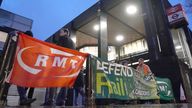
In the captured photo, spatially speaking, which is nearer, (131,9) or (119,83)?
(119,83)

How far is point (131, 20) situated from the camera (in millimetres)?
11945

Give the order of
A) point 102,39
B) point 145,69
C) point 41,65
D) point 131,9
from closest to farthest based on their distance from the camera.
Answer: point 41,65, point 145,69, point 102,39, point 131,9

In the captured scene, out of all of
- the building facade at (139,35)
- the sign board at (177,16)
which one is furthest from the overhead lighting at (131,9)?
the sign board at (177,16)

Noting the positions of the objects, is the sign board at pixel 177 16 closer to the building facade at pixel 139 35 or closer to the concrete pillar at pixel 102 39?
the building facade at pixel 139 35

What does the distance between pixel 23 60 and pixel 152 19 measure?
6.91m

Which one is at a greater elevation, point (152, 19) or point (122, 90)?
point (152, 19)

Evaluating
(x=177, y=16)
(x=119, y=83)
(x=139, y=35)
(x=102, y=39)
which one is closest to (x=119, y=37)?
(x=139, y=35)

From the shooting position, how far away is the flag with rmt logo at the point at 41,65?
277 centimetres

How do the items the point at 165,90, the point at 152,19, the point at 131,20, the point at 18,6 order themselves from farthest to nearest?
1. the point at 18,6
2. the point at 131,20
3. the point at 152,19
4. the point at 165,90

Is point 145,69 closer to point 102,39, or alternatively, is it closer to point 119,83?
point 119,83

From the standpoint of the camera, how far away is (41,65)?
2992 millimetres

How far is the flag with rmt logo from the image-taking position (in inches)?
109

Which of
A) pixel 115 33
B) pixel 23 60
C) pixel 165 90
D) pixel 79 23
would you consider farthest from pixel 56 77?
pixel 115 33

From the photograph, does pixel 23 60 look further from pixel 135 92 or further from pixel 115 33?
pixel 115 33
